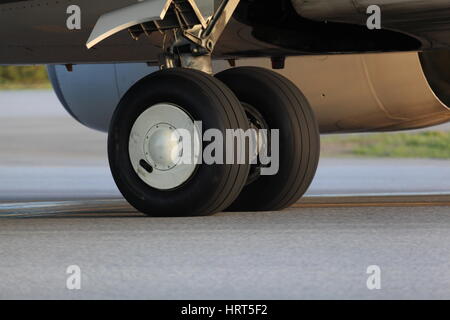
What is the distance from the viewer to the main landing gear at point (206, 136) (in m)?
10.1

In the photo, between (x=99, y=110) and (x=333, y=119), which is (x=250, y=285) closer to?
(x=333, y=119)

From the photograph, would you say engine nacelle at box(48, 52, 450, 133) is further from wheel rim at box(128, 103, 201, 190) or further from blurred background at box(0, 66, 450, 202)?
wheel rim at box(128, 103, 201, 190)

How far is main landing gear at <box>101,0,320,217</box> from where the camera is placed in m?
10.1

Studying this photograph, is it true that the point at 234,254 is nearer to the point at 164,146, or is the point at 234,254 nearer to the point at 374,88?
the point at 164,146

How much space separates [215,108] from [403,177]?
32.1ft

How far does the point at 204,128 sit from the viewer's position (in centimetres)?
1007

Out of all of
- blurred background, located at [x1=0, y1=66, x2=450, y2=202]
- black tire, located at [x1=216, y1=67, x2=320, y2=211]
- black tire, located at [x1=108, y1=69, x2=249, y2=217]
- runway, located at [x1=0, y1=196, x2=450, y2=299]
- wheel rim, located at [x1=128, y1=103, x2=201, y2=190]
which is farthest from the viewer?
blurred background, located at [x1=0, y1=66, x2=450, y2=202]

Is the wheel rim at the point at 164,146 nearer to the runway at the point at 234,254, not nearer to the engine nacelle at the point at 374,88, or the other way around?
the runway at the point at 234,254

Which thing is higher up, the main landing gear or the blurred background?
the blurred background

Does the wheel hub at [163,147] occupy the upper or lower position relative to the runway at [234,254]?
upper

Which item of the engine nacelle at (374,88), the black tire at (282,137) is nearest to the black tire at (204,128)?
the black tire at (282,137)

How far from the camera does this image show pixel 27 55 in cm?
1295

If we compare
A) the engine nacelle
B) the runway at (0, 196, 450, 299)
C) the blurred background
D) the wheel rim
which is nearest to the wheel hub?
the wheel rim
